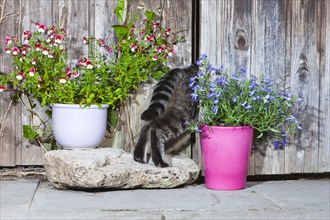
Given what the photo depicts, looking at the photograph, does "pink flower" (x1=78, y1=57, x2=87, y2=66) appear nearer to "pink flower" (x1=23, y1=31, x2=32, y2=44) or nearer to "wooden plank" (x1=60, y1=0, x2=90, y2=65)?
"wooden plank" (x1=60, y1=0, x2=90, y2=65)

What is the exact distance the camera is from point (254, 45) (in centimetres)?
584

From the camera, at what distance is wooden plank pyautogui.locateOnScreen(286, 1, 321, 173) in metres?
5.89

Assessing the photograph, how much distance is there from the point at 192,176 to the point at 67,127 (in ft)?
3.47

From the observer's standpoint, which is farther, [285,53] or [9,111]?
[285,53]

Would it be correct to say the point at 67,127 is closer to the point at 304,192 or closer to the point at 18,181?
the point at 18,181

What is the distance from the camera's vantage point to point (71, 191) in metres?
5.23

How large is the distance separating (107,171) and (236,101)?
1115mm

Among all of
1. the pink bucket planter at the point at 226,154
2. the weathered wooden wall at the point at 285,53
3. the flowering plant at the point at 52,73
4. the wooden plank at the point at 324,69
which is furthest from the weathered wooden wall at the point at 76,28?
the wooden plank at the point at 324,69

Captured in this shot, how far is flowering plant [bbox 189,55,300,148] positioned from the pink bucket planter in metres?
0.07

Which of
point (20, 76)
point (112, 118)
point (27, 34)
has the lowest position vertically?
point (112, 118)

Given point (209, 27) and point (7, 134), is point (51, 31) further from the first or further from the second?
point (209, 27)

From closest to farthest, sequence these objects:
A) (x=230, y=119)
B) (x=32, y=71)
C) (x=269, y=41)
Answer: (x=230, y=119) → (x=32, y=71) → (x=269, y=41)

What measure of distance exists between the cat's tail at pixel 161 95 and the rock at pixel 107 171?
16.0 inches

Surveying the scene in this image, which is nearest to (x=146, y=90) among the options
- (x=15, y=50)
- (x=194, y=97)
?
(x=194, y=97)
